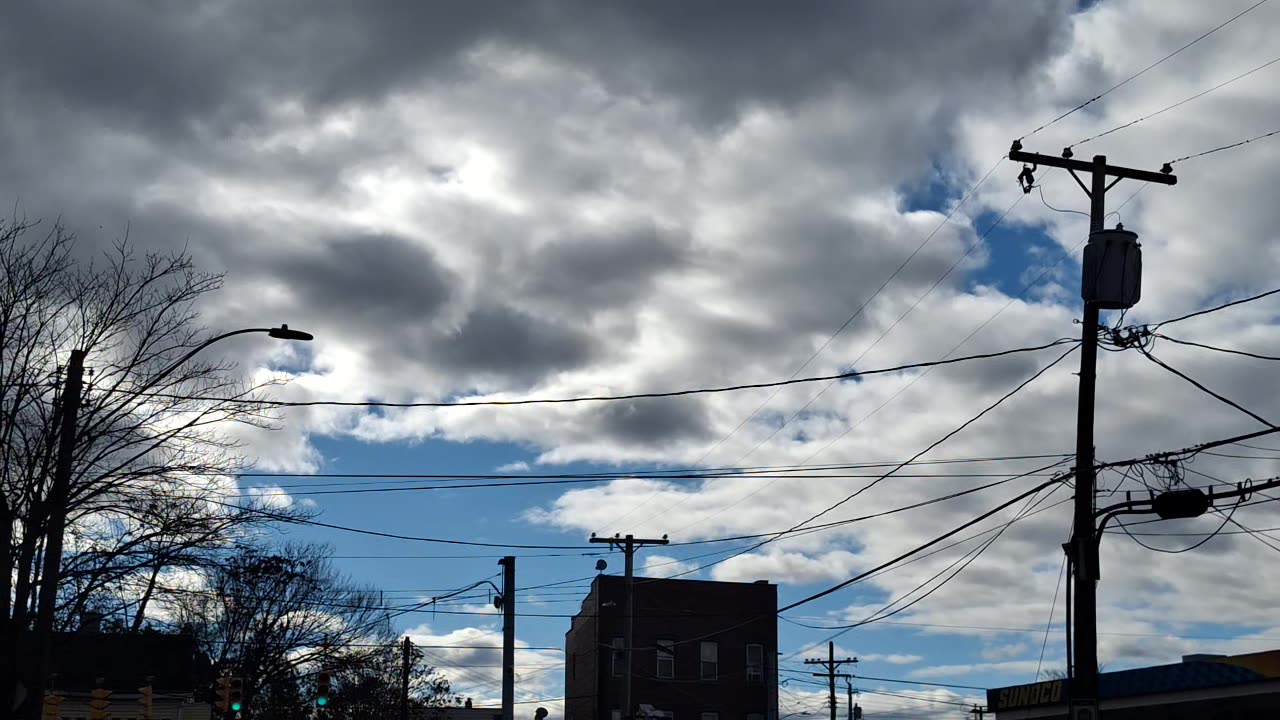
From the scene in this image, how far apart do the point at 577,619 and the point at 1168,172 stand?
193 ft

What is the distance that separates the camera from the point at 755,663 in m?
63.9

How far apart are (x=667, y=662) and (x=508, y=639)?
2255 centimetres

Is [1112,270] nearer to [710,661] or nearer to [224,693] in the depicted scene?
[224,693]

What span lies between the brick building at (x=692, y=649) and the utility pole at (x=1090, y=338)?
43375mm

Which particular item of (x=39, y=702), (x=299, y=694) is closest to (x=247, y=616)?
(x=299, y=694)

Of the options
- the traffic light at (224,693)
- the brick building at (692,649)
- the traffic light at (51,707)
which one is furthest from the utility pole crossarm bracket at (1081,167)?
the brick building at (692,649)

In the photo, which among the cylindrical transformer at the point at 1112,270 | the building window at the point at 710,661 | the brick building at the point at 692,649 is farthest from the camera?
the building window at the point at 710,661

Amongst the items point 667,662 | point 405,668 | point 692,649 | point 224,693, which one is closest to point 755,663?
point 692,649

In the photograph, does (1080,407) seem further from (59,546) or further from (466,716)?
(466,716)

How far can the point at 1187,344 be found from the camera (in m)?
22.0

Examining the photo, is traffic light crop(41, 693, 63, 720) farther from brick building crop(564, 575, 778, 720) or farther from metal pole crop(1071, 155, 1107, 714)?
brick building crop(564, 575, 778, 720)

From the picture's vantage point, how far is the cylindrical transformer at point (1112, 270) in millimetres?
21062

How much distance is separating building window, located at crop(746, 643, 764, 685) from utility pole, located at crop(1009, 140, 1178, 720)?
44.9 m

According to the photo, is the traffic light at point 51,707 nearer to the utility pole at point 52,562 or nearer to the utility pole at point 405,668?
the utility pole at point 52,562
